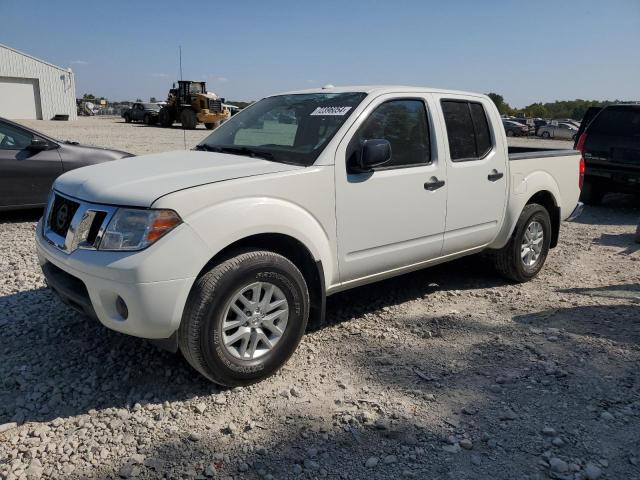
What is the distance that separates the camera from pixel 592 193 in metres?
9.16

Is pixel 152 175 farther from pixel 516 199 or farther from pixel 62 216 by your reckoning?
pixel 516 199

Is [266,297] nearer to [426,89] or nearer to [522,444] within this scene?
[522,444]

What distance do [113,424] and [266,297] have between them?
1044 millimetres

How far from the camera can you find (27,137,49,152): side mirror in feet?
22.4

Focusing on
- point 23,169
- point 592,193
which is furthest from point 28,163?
point 592,193

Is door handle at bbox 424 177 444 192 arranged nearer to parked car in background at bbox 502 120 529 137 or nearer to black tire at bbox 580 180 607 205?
black tire at bbox 580 180 607 205

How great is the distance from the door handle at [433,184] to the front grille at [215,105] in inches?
1181

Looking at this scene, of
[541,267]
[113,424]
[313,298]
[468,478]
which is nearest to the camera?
[468,478]

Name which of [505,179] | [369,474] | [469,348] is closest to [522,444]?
[369,474]

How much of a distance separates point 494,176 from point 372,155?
5.25ft

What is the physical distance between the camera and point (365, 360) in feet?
11.5

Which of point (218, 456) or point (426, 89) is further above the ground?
point (426, 89)

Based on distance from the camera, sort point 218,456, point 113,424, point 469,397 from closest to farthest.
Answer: point 218,456 → point 113,424 → point 469,397

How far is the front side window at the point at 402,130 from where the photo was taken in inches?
146
